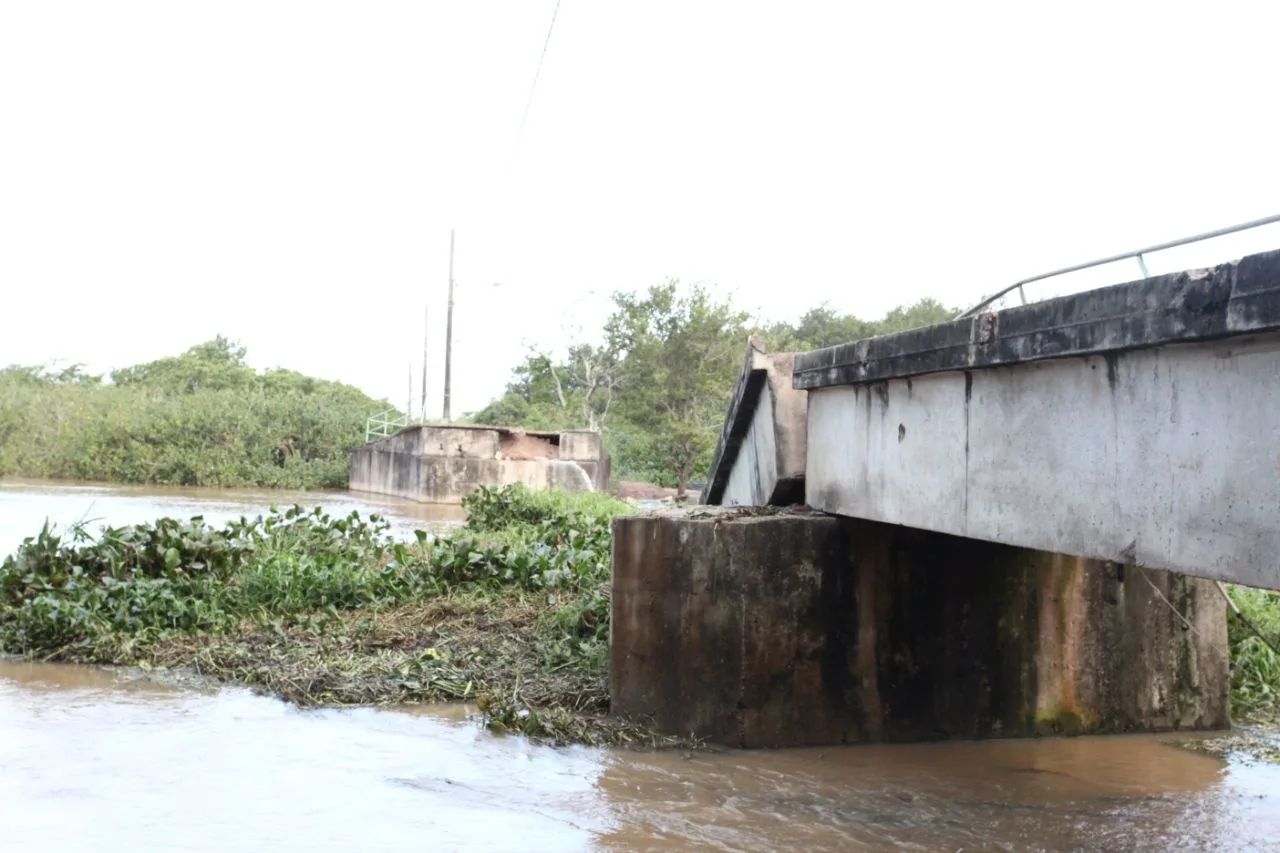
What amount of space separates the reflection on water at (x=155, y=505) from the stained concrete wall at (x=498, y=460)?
1.07 meters

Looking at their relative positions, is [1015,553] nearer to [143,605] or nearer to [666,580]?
[666,580]

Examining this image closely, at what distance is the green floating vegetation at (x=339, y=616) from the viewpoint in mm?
7453

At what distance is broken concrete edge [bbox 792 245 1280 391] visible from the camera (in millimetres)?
3705

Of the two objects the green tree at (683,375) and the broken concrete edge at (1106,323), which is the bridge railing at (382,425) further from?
the broken concrete edge at (1106,323)

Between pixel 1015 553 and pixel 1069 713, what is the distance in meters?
1.03

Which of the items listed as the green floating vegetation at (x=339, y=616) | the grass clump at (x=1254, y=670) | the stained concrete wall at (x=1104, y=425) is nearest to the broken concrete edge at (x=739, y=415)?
the green floating vegetation at (x=339, y=616)

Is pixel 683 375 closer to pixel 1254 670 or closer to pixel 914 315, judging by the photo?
pixel 914 315

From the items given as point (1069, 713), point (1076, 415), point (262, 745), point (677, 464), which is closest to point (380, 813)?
point (262, 745)

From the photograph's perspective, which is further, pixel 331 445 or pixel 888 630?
pixel 331 445

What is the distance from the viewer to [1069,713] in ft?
23.0

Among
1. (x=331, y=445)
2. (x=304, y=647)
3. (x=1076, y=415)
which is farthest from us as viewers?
(x=331, y=445)

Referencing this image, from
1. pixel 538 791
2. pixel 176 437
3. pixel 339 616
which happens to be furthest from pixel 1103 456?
pixel 176 437

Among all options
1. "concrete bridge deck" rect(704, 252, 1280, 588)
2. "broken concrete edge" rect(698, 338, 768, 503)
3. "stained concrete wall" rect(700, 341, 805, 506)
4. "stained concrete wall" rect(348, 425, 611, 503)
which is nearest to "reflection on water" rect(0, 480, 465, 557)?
"stained concrete wall" rect(348, 425, 611, 503)

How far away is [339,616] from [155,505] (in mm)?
18077
